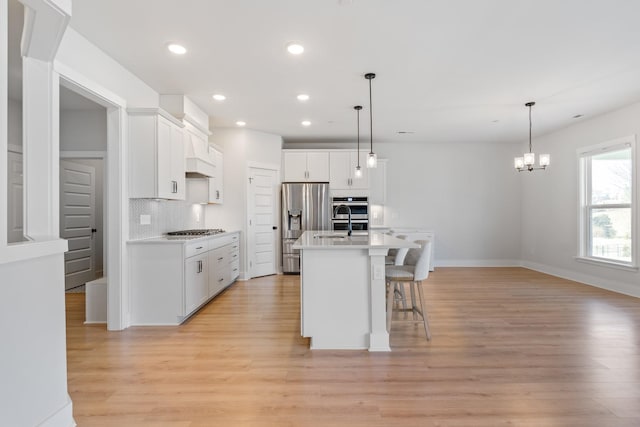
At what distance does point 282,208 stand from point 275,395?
14.1 feet

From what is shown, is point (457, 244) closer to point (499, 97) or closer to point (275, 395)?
point (499, 97)

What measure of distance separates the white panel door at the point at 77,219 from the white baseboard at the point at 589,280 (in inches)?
327

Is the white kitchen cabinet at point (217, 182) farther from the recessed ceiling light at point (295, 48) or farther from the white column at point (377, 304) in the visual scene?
the white column at point (377, 304)

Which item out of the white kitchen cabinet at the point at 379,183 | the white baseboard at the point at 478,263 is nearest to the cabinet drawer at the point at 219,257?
the white kitchen cabinet at the point at 379,183

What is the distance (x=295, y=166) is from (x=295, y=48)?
3537 millimetres

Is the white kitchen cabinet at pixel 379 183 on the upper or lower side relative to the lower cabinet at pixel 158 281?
upper

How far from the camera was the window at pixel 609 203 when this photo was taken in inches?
186

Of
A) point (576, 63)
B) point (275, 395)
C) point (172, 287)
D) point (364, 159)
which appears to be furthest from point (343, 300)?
point (364, 159)

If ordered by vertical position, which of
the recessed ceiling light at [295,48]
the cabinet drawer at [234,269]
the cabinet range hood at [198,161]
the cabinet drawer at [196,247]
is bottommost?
the cabinet drawer at [234,269]

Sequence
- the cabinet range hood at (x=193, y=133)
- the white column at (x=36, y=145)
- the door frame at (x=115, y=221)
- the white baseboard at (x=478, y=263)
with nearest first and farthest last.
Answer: the white column at (x=36, y=145) < the door frame at (x=115, y=221) < the cabinet range hood at (x=193, y=133) < the white baseboard at (x=478, y=263)

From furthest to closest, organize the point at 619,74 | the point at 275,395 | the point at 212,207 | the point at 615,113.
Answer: the point at 212,207
the point at 615,113
the point at 619,74
the point at 275,395

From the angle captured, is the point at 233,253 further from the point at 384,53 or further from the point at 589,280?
the point at 589,280

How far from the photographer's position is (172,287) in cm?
349

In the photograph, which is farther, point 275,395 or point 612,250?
point 612,250
